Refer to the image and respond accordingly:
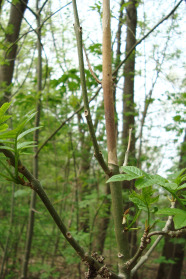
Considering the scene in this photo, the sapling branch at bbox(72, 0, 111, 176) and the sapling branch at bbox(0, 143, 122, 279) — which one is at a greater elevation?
the sapling branch at bbox(72, 0, 111, 176)

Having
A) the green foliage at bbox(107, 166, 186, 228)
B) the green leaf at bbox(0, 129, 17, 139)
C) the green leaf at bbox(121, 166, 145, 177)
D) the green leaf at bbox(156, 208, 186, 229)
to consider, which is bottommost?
the green leaf at bbox(156, 208, 186, 229)

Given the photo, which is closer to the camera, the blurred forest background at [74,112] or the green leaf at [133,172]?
the green leaf at [133,172]

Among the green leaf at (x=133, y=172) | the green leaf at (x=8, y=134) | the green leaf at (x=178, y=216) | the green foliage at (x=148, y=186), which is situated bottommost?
the green leaf at (x=178, y=216)

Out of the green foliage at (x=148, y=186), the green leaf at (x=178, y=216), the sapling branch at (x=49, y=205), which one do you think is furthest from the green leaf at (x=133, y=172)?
the sapling branch at (x=49, y=205)

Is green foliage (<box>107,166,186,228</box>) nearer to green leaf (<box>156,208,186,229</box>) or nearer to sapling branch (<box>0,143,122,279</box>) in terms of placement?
green leaf (<box>156,208,186,229</box>)

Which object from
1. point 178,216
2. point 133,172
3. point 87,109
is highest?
point 87,109

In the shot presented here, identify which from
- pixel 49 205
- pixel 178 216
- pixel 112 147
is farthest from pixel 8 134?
pixel 178 216

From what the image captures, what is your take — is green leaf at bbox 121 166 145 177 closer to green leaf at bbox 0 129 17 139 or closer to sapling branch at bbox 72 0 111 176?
sapling branch at bbox 72 0 111 176

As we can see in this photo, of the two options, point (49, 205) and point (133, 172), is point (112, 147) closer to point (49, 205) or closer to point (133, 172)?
point (133, 172)

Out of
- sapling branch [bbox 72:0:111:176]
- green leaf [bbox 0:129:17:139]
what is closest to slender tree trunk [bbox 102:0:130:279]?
sapling branch [bbox 72:0:111:176]

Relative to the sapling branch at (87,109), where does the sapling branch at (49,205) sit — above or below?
below

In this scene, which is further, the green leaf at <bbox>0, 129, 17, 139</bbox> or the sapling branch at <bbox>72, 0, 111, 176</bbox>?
the sapling branch at <bbox>72, 0, 111, 176</bbox>

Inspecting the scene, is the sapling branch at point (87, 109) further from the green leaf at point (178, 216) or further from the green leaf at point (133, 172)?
the green leaf at point (178, 216)

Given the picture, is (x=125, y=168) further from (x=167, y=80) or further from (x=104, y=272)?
(x=167, y=80)
